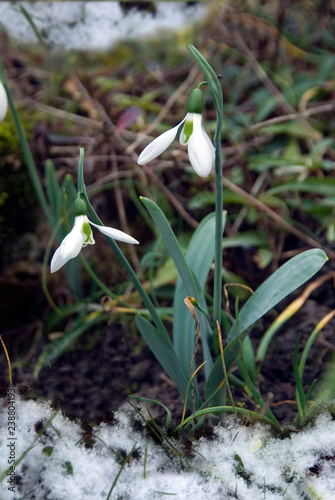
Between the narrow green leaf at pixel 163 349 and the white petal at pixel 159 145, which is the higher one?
the white petal at pixel 159 145

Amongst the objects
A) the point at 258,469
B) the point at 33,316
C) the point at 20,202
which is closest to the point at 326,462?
the point at 258,469

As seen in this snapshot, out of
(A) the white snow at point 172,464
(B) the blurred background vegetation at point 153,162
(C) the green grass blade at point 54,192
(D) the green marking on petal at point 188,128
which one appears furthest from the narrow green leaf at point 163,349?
(C) the green grass blade at point 54,192

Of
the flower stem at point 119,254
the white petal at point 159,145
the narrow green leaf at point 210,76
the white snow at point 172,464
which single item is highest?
the narrow green leaf at point 210,76

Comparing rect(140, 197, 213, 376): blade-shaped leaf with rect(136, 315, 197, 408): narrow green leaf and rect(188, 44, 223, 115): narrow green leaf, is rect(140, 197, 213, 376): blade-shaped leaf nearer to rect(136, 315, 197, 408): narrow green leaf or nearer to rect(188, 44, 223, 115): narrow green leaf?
rect(136, 315, 197, 408): narrow green leaf

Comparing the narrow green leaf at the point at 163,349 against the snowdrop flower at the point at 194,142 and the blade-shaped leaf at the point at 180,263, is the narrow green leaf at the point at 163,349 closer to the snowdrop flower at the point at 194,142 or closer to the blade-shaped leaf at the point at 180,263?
the blade-shaped leaf at the point at 180,263

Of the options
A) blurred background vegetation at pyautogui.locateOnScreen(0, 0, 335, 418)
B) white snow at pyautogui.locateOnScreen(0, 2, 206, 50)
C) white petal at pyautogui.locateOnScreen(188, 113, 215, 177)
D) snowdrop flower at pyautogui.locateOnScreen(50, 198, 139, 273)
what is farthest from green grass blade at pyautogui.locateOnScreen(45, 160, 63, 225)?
white snow at pyautogui.locateOnScreen(0, 2, 206, 50)

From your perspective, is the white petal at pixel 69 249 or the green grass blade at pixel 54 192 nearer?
the white petal at pixel 69 249

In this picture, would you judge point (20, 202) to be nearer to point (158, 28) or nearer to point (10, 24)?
point (10, 24)
